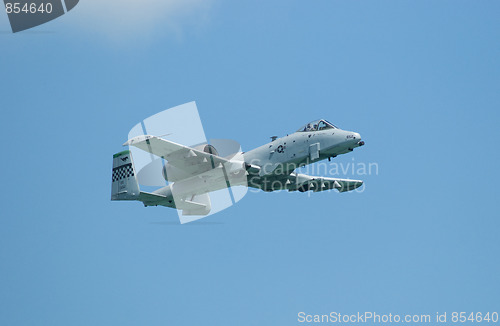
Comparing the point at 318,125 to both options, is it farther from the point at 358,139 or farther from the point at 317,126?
the point at 358,139

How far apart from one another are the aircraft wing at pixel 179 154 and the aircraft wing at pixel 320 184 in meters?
7.21

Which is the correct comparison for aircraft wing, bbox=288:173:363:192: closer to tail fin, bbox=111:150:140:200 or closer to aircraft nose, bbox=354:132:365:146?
aircraft nose, bbox=354:132:365:146

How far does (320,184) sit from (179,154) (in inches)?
503

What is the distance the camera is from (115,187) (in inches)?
1762

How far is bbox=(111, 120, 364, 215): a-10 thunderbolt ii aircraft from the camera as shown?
4225 centimetres

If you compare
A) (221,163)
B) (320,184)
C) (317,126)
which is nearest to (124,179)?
(221,163)

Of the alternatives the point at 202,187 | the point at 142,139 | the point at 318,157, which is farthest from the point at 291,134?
the point at 142,139

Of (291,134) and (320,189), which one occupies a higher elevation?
(291,134)

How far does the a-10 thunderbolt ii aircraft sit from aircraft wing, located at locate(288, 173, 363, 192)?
2.07 meters

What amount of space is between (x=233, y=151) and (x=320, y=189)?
918 cm

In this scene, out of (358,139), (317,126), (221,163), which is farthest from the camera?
(221,163)

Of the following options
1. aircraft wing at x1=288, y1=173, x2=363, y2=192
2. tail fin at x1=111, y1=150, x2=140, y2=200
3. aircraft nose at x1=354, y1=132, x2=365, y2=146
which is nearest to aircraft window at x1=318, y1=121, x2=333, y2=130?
aircraft nose at x1=354, y1=132, x2=365, y2=146

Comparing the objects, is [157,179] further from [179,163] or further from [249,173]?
[249,173]

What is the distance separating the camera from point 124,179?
44.5 metres
